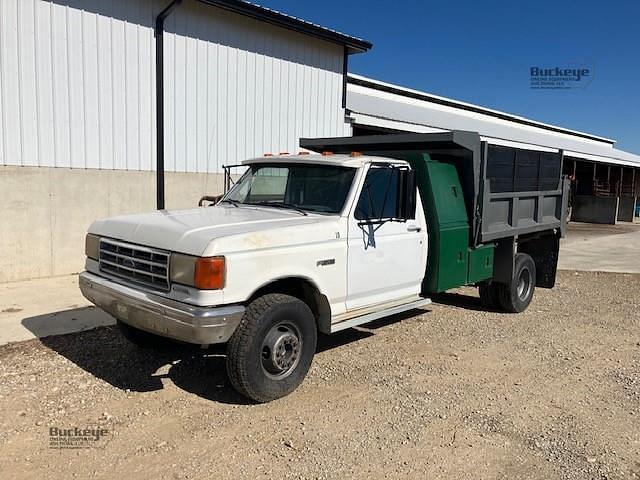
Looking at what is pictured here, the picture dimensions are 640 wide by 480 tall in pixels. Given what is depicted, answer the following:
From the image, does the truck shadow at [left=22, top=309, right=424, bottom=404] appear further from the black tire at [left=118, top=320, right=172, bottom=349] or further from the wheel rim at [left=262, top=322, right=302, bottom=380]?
the wheel rim at [left=262, top=322, right=302, bottom=380]

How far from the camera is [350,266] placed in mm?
5012

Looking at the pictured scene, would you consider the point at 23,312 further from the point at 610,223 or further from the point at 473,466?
the point at 610,223

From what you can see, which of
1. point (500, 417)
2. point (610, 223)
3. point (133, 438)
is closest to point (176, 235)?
point (133, 438)

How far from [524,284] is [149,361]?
537 cm

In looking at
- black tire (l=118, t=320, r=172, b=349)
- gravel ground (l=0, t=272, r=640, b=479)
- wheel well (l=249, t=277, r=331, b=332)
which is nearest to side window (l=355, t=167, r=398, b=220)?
wheel well (l=249, t=277, r=331, b=332)

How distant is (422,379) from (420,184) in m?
2.10

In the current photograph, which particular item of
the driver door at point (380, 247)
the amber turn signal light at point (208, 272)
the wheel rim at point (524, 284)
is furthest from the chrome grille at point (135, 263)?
the wheel rim at point (524, 284)

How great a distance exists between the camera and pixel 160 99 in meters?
Result: 10.3

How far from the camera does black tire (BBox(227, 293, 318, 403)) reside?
164 inches

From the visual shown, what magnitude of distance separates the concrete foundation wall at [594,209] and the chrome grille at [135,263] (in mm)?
29608

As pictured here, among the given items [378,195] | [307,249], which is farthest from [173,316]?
[378,195]

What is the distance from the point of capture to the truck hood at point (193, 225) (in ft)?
13.4

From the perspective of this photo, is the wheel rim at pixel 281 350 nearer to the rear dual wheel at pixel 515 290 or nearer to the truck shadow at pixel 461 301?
the rear dual wheel at pixel 515 290

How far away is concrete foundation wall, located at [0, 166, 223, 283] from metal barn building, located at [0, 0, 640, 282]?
19mm
